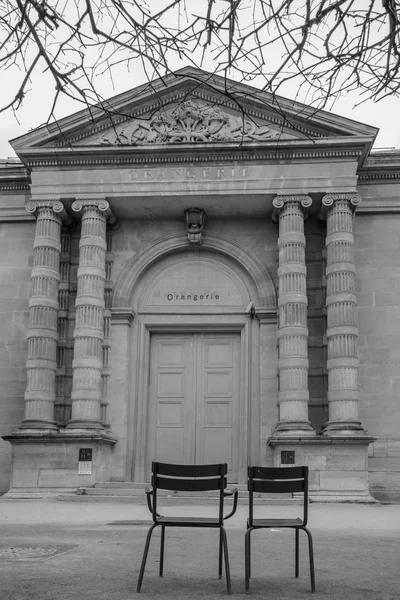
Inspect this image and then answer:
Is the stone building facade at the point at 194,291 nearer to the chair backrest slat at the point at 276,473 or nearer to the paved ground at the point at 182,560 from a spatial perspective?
the paved ground at the point at 182,560

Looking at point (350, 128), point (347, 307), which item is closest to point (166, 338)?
point (347, 307)

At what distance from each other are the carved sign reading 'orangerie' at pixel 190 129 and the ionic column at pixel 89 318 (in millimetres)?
1902

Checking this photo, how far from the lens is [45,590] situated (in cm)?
721

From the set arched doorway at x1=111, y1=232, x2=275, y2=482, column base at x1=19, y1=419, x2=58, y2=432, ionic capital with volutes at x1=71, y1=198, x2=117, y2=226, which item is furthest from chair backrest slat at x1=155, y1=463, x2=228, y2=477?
ionic capital with volutes at x1=71, y1=198, x2=117, y2=226

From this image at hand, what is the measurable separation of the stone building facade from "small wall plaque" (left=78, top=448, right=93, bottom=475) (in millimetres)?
115

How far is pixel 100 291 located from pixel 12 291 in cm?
285

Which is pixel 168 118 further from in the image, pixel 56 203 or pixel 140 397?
pixel 140 397

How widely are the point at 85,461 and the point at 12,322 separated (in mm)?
4680

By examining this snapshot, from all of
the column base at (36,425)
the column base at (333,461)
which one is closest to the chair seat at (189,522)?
the column base at (333,461)

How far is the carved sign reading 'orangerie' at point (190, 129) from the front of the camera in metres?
21.3

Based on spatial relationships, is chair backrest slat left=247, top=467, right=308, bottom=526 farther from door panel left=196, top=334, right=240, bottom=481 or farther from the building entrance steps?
door panel left=196, top=334, right=240, bottom=481

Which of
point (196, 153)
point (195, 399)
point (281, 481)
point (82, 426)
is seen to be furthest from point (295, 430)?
point (281, 481)

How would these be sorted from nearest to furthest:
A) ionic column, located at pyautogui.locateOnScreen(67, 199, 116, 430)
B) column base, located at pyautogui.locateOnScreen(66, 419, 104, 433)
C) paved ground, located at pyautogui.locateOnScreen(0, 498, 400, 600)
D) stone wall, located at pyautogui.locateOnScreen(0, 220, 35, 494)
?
paved ground, located at pyautogui.locateOnScreen(0, 498, 400, 600) → column base, located at pyautogui.locateOnScreen(66, 419, 104, 433) → ionic column, located at pyautogui.locateOnScreen(67, 199, 116, 430) → stone wall, located at pyautogui.locateOnScreen(0, 220, 35, 494)

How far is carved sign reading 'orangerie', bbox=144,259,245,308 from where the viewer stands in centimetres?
2217
